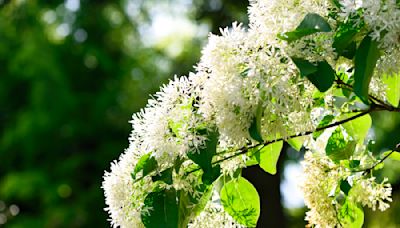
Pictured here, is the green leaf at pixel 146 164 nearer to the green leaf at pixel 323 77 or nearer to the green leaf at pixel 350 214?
the green leaf at pixel 323 77

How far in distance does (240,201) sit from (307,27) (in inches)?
12.0

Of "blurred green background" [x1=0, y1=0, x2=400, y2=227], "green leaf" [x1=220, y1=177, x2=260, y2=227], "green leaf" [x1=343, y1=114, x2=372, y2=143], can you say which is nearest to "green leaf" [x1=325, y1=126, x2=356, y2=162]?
"green leaf" [x1=343, y1=114, x2=372, y2=143]

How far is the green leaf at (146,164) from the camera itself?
91cm

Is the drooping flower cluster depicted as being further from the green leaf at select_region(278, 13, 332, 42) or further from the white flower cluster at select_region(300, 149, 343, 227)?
the white flower cluster at select_region(300, 149, 343, 227)

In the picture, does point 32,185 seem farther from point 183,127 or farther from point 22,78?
point 183,127

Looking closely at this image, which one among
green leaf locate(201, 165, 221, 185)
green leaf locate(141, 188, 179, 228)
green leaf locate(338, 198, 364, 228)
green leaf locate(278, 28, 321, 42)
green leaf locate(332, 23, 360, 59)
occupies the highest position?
green leaf locate(278, 28, 321, 42)

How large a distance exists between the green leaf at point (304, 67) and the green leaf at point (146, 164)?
20cm

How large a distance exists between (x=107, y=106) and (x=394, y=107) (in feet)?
22.9

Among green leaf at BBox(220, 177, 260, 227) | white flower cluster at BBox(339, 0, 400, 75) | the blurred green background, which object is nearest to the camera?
white flower cluster at BBox(339, 0, 400, 75)

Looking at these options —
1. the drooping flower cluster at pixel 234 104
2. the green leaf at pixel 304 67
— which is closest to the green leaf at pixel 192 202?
the drooping flower cluster at pixel 234 104

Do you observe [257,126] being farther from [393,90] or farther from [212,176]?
[393,90]

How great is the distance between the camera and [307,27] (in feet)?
2.72

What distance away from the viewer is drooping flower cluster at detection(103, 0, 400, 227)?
0.84 m

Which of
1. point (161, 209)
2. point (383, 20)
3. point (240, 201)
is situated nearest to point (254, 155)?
point (240, 201)
